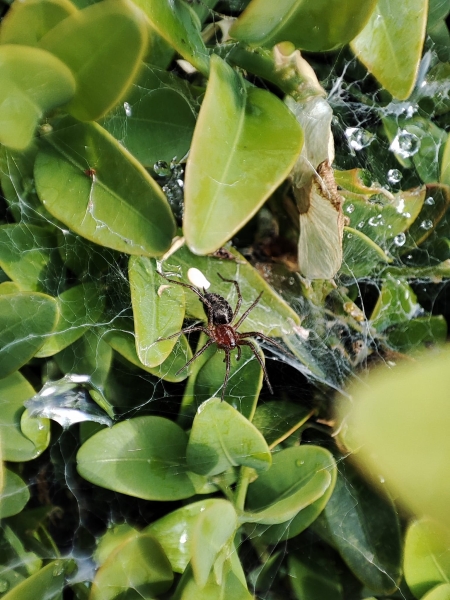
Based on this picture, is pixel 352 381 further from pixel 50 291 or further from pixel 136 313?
pixel 50 291

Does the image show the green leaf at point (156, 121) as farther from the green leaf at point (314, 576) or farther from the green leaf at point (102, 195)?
the green leaf at point (314, 576)

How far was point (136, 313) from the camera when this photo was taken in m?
0.77

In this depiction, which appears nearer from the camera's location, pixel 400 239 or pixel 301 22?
pixel 301 22

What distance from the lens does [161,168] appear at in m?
0.87

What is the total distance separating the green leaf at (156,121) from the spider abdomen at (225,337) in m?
0.32

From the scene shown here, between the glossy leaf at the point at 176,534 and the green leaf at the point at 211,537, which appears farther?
the glossy leaf at the point at 176,534

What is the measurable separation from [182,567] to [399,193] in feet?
2.65

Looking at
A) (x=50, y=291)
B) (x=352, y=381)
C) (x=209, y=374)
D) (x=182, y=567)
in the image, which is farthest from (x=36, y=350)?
Answer: (x=352, y=381)

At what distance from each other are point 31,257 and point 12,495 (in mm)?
387

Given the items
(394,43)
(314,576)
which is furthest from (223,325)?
(394,43)

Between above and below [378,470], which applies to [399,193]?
above

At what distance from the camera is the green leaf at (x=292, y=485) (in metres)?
0.77

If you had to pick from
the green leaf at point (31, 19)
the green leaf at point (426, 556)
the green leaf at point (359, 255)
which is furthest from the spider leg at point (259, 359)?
the green leaf at point (31, 19)

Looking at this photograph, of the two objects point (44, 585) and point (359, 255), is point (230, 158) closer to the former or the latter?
point (359, 255)
